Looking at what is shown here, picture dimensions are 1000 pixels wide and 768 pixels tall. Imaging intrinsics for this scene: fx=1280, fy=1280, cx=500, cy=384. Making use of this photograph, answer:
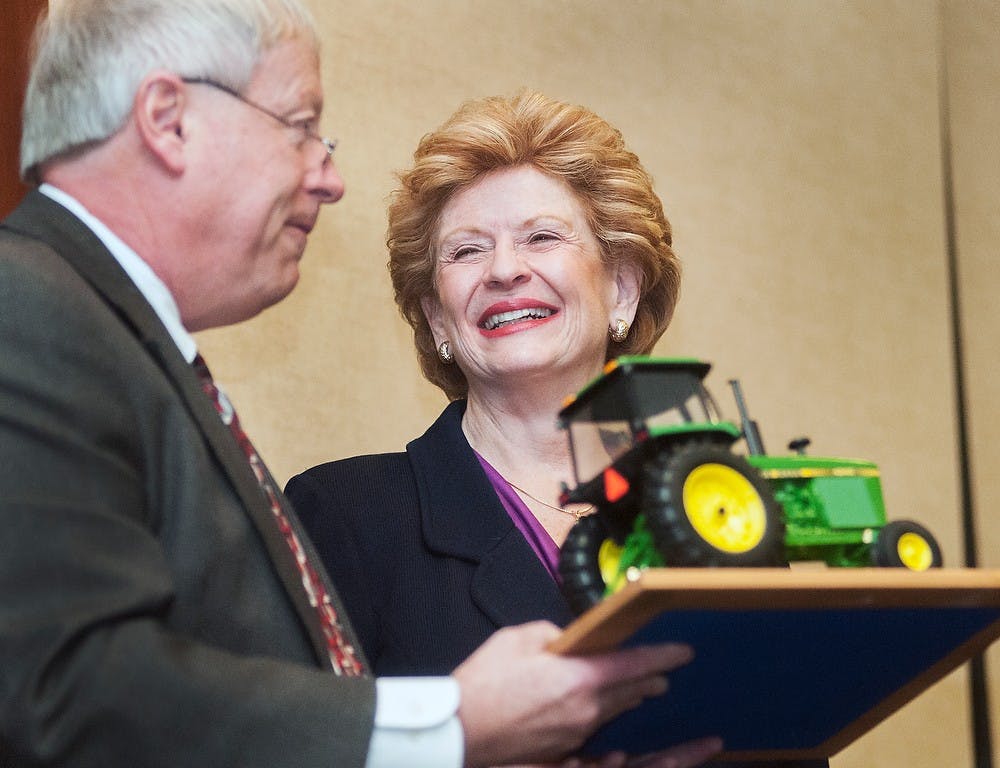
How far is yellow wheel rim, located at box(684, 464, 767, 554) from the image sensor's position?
4.98 feet

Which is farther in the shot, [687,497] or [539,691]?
[687,497]

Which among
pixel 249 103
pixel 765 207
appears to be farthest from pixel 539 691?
pixel 765 207

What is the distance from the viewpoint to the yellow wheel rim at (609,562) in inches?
64.2

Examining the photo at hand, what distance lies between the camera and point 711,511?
154 cm

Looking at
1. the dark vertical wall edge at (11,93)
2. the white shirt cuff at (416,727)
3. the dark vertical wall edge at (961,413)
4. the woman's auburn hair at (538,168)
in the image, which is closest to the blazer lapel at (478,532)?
the woman's auburn hair at (538,168)

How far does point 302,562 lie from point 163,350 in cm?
33

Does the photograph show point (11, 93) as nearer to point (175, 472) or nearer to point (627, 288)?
point (627, 288)

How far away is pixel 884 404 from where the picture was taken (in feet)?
13.7

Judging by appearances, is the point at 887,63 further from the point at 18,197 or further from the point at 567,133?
the point at 18,197

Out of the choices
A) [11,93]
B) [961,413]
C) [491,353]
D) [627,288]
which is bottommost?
[961,413]

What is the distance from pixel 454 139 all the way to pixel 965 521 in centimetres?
240

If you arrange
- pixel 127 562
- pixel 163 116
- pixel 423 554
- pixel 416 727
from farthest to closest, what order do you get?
pixel 423 554 < pixel 163 116 < pixel 416 727 < pixel 127 562

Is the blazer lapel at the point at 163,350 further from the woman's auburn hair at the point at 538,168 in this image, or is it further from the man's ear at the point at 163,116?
the woman's auburn hair at the point at 538,168

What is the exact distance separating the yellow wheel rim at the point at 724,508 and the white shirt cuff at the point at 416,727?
1.16 ft
